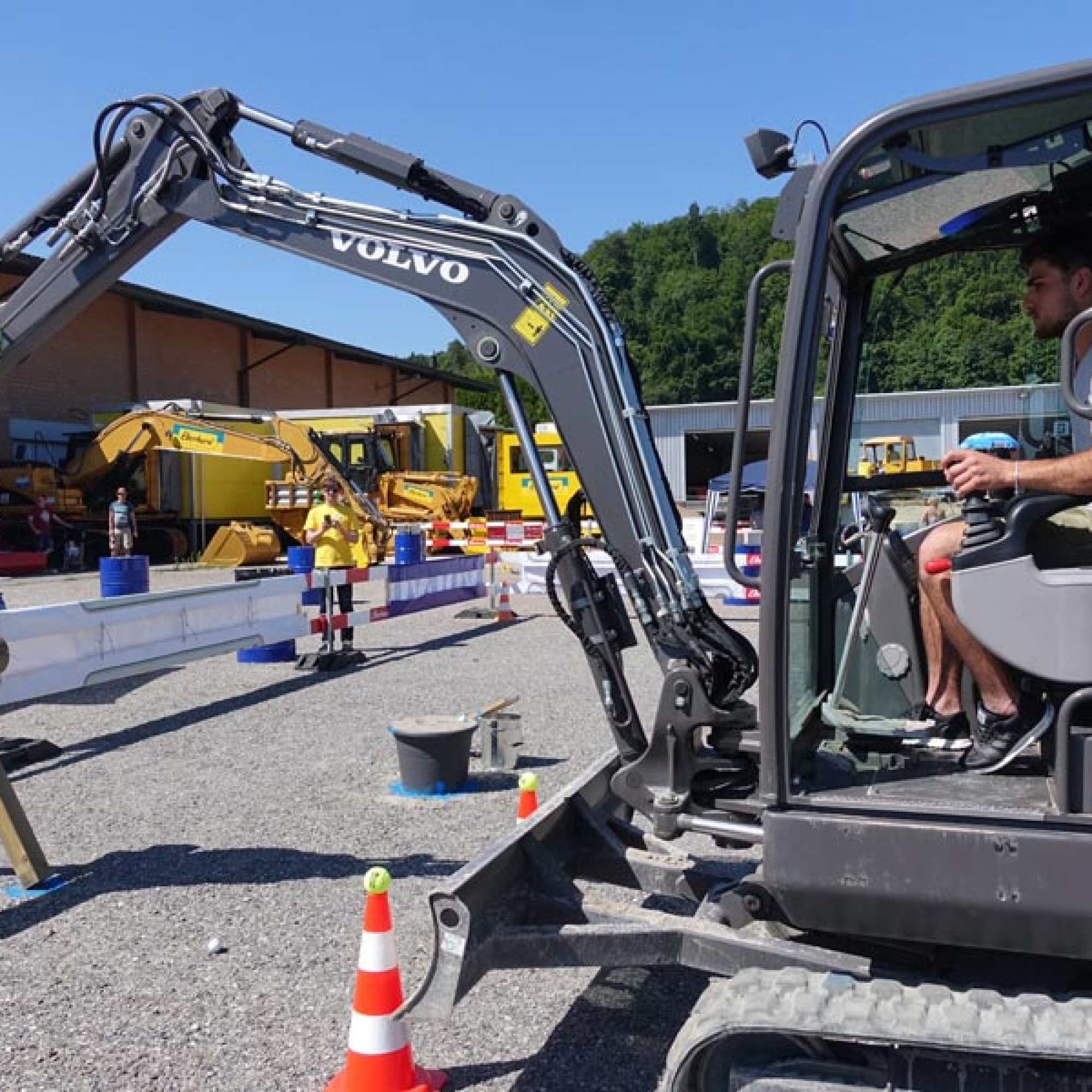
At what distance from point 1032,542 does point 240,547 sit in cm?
2172

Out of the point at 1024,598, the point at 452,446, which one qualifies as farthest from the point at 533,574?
the point at 452,446

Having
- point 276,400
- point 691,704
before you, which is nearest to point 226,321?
point 276,400

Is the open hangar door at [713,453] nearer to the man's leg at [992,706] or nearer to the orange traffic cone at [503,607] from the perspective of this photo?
the man's leg at [992,706]

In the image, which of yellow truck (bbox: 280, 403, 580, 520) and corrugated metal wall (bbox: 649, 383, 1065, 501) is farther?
yellow truck (bbox: 280, 403, 580, 520)

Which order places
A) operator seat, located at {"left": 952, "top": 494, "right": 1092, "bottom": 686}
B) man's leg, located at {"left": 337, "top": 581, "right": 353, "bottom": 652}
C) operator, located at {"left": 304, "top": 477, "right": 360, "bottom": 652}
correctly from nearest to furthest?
operator seat, located at {"left": 952, "top": 494, "right": 1092, "bottom": 686} → man's leg, located at {"left": 337, "top": 581, "right": 353, "bottom": 652} → operator, located at {"left": 304, "top": 477, "right": 360, "bottom": 652}

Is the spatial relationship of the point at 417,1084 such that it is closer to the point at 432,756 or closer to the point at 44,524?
the point at 432,756

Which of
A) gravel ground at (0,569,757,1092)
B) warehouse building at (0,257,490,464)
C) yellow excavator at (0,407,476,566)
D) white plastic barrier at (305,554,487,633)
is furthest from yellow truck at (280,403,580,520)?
gravel ground at (0,569,757,1092)

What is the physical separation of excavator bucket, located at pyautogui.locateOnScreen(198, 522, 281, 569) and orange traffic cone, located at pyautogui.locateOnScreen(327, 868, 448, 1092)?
20.6 metres

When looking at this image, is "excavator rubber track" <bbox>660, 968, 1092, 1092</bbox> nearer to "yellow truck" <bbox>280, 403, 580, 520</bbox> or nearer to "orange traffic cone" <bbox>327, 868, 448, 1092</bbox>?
"orange traffic cone" <bbox>327, 868, 448, 1092</bbox>

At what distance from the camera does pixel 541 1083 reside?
3445mm

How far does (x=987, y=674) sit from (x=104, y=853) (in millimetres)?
4459

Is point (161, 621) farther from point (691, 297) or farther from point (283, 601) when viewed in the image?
point (691, 297)

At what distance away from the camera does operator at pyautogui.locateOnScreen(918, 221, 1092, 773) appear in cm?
288

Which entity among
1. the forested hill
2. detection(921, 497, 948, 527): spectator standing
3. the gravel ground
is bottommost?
the gravel ground
